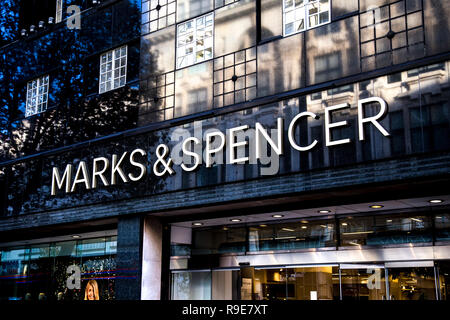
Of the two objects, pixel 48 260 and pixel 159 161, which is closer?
pixel 159 161

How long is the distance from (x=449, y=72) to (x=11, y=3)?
59.6 feet

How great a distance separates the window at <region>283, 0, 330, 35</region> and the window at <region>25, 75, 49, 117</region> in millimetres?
9841

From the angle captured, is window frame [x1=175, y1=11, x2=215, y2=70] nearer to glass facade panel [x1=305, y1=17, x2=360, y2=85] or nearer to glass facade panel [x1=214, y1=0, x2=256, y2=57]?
glass facade panel [x1=214, y1=0, x2=256, y2=57]

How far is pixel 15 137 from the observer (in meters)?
19.9

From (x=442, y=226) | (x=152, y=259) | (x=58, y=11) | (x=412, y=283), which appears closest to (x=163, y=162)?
(x=152, y=259)

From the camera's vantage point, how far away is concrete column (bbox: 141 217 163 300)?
1480 cm

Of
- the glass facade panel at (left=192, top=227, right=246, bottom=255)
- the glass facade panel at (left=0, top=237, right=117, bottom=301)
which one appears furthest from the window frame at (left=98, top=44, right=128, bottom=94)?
the glass facade panel at (left=192, top=227, right=246, bottom=255)

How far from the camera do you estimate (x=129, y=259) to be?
1501 cm

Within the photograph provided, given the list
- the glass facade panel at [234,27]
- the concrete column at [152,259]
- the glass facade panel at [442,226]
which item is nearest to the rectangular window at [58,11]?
the glass facade panel at [234,27]

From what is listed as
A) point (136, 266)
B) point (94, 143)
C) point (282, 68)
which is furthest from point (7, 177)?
point (282, 68)

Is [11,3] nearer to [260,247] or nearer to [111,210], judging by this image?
[111,210]

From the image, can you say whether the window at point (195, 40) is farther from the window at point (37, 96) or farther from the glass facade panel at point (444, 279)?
the glass facade panel at point (444, 279)

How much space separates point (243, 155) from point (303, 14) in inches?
147

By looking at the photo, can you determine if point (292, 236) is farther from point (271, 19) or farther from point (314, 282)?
point (271, 19)
